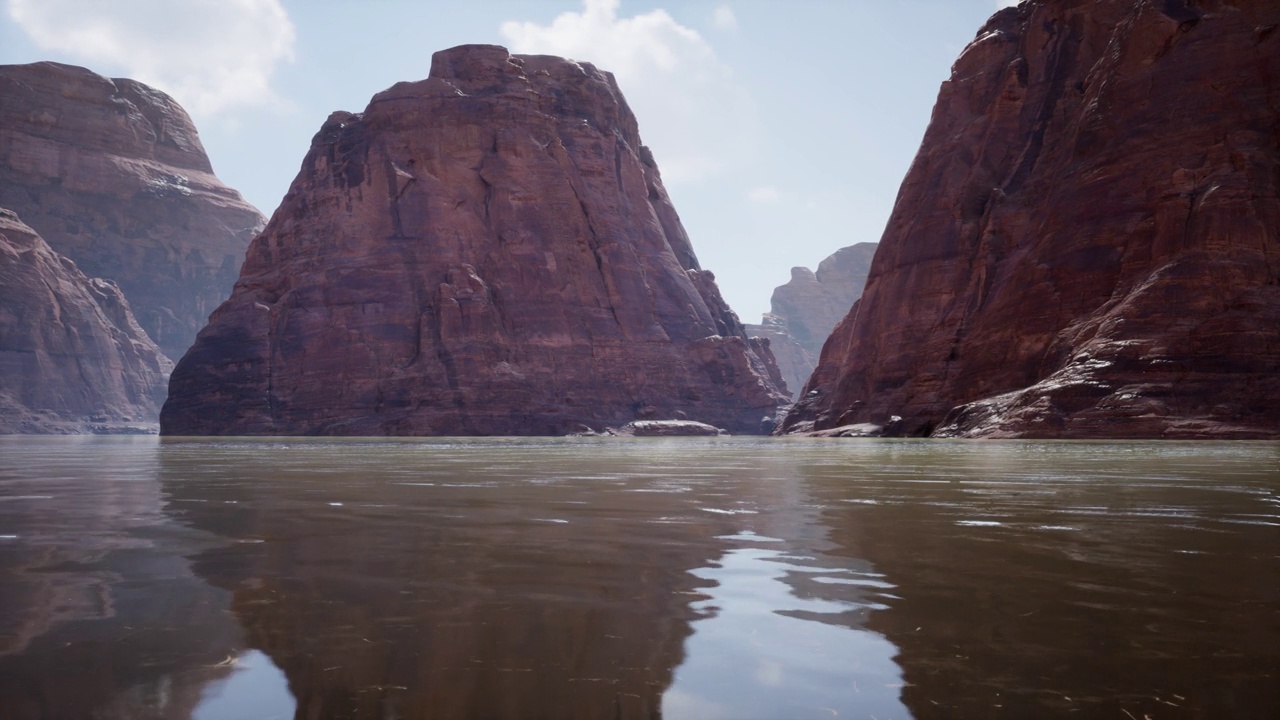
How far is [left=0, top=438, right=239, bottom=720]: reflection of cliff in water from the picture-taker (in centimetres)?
279

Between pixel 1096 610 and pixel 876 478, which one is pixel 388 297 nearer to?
pixel 876 478

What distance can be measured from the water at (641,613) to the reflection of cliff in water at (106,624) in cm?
2

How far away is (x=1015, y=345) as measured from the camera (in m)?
47.9

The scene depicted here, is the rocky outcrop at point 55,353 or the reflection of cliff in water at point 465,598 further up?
the rocky outcrop at point 55,353

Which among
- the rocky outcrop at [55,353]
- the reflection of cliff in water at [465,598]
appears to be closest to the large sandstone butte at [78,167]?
the rocky outcrop at [55,353]

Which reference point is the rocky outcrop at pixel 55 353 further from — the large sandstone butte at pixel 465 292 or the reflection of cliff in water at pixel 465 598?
the reflection of cliff in water at pixel 465 598

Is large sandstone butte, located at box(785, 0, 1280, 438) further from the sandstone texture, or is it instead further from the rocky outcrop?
the rocky outcrop

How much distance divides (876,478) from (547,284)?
88.3m

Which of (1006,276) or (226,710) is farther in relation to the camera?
(1006,276)

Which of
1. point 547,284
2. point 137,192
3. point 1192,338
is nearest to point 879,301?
point 1192,338

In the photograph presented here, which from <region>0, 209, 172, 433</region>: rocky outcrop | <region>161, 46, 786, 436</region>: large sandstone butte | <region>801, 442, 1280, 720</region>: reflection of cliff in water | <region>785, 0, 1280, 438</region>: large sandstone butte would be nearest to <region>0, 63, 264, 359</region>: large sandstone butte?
<region>0, 209, 172, 433</region>: rocky outcrop

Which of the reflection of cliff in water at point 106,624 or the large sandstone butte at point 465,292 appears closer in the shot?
the reflection of cliff in water at point 106,624

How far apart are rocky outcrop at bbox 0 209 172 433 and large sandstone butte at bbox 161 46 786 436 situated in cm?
4931

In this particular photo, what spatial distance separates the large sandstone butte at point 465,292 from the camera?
9244 cm
